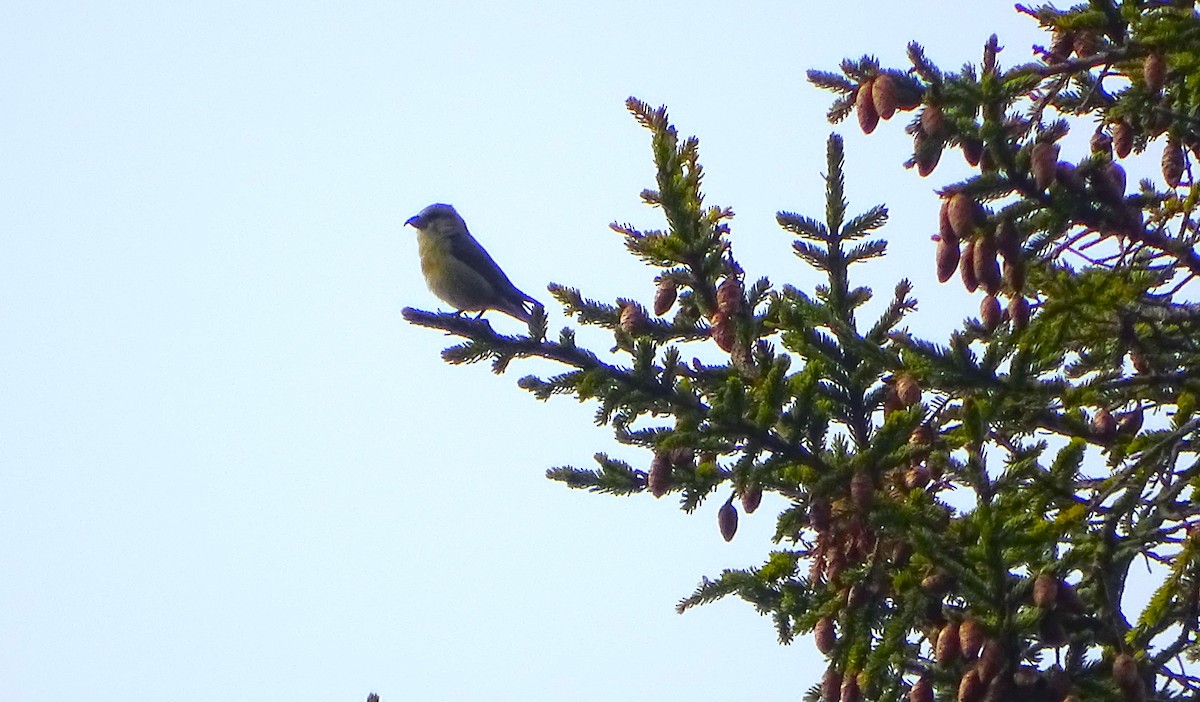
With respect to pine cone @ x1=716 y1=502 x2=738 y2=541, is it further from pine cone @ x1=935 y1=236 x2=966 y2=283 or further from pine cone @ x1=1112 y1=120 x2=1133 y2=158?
pine cone @ x1=1112 y1=120 x2=1133 y2=158

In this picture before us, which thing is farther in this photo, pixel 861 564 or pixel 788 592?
pixel 788 592

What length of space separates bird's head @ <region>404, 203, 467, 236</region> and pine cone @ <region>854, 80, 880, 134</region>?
20.7ft

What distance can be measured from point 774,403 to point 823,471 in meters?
0.19

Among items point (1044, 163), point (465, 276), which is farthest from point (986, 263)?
point (465, 276)

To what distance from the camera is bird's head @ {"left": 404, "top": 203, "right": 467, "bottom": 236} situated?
31.7 feet

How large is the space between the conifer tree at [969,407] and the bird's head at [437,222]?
19.4 ft

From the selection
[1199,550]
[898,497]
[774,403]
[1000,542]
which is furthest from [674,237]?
[1199,550]

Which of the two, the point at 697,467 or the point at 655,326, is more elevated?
the point at 655,326

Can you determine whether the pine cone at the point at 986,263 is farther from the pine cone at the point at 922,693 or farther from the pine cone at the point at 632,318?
Answer: the pine cone at the point at 632,318

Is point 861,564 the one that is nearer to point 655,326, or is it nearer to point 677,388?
point 677,388

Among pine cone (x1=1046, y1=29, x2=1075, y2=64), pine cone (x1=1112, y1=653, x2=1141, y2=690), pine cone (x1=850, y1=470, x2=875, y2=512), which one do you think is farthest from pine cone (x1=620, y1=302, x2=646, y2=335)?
pine cone (x1=1112, y1=653, x2=1141, y2=690)

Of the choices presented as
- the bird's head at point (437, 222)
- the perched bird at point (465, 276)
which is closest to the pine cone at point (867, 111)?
the perched bird at point (465, 276)

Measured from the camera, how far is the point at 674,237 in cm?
331

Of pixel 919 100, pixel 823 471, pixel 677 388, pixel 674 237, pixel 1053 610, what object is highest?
pixel 919 100
